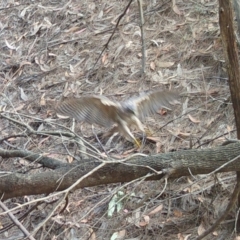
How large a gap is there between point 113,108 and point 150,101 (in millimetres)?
190

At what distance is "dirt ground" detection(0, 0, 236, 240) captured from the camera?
8.95 feet

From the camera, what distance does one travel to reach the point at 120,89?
365 centimetres

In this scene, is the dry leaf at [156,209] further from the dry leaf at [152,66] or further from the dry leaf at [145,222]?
the dry leaf at [152,66]

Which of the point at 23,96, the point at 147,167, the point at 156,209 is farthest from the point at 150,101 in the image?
the point at 23,96

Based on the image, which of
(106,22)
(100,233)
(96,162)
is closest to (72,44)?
(106,22)

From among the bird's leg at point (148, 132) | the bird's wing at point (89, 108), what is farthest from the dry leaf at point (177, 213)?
the bird's wing at point (89, 108)

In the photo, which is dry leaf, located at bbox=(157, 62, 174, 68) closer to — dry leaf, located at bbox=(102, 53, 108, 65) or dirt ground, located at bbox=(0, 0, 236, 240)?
dirt ground, located at bbox=(0, 0, 236, 240)

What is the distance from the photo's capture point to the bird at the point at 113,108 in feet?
7.23

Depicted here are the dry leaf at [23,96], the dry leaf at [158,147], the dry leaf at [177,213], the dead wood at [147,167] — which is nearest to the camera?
the dead wood at [147,167]

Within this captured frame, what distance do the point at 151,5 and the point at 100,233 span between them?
216 cm

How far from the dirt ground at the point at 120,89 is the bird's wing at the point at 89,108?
0.11 meters

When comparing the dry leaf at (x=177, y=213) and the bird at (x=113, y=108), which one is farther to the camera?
the dry leaf at (x=177, y=213)

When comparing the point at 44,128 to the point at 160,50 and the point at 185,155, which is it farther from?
the point at 185,155

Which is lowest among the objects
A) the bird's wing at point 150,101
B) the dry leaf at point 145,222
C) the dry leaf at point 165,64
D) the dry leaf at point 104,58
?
the dry leaf at point 145,222
